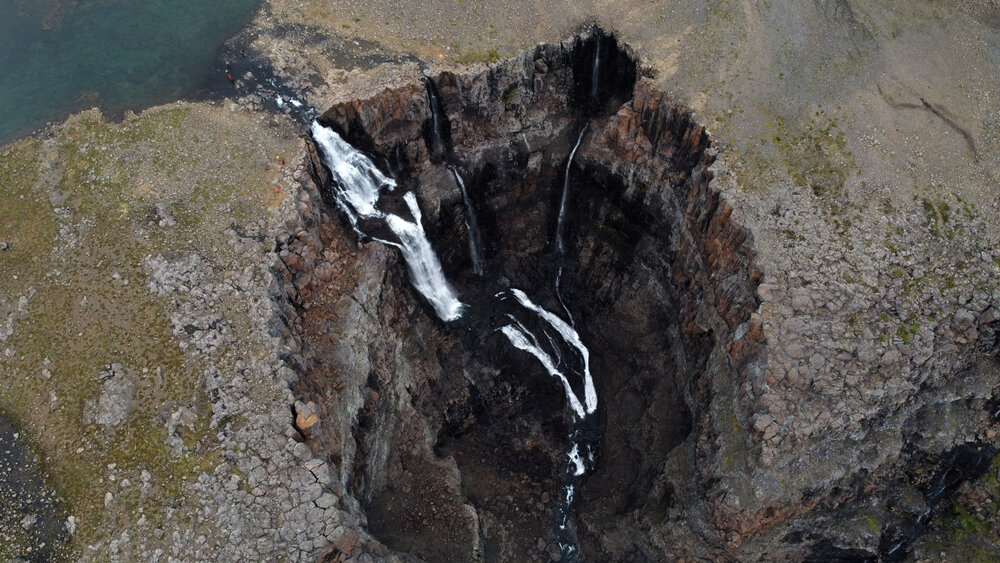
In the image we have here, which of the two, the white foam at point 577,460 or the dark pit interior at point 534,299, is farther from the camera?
the white foam at point 577,460

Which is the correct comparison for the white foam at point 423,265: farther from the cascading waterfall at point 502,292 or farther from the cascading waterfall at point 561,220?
the cascading waterfall at point 561,220

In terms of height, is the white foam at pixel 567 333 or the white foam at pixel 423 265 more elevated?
the white foam at pixel 423 265

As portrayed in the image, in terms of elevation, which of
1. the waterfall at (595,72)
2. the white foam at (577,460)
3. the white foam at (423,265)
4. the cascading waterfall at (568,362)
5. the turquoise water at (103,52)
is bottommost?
the white foam at (577,460)

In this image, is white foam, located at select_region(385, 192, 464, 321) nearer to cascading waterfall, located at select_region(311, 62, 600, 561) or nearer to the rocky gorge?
cascading waterfall, located at select_region(311, 62, 600, 561)

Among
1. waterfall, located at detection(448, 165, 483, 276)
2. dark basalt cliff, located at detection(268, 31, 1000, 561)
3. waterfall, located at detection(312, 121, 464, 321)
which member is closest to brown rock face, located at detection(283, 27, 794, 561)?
dark basalt cliff, located at detection(268, 31, 1000, 561)

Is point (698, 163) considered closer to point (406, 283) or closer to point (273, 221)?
point (406, 283)

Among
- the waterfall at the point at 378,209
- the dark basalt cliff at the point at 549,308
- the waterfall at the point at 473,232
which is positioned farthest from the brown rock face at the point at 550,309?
the waterfall at the point at 378,209

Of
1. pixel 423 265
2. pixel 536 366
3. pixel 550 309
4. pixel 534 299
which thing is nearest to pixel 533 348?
pixel 536 366
